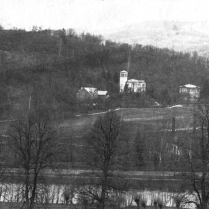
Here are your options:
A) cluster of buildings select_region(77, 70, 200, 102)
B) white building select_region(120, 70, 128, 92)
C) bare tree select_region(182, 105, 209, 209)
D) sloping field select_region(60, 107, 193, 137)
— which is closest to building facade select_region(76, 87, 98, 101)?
cluster of buildings select_region(77, 70, 200, 102)

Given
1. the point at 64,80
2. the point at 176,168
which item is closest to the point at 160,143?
the point at 176,168

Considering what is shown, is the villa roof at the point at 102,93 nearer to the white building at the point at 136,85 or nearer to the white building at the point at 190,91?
the white building at the point at 136,85

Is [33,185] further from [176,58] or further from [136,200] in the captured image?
[176,58]

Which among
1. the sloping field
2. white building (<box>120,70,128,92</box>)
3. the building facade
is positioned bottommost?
the sloping field

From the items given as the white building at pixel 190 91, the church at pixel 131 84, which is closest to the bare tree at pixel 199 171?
the church at pixel 131 84

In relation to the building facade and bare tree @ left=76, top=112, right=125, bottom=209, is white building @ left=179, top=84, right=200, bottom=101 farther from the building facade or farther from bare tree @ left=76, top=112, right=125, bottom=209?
bare tree @ left=76, top=112, right=125, bottom=209

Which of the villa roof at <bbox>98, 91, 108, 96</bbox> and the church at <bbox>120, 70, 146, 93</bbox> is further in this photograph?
the church at <bbox>120, 70, 146, 93</bbox>

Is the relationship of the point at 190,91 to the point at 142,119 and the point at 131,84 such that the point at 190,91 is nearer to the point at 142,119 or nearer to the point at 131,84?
the point at 131,84
